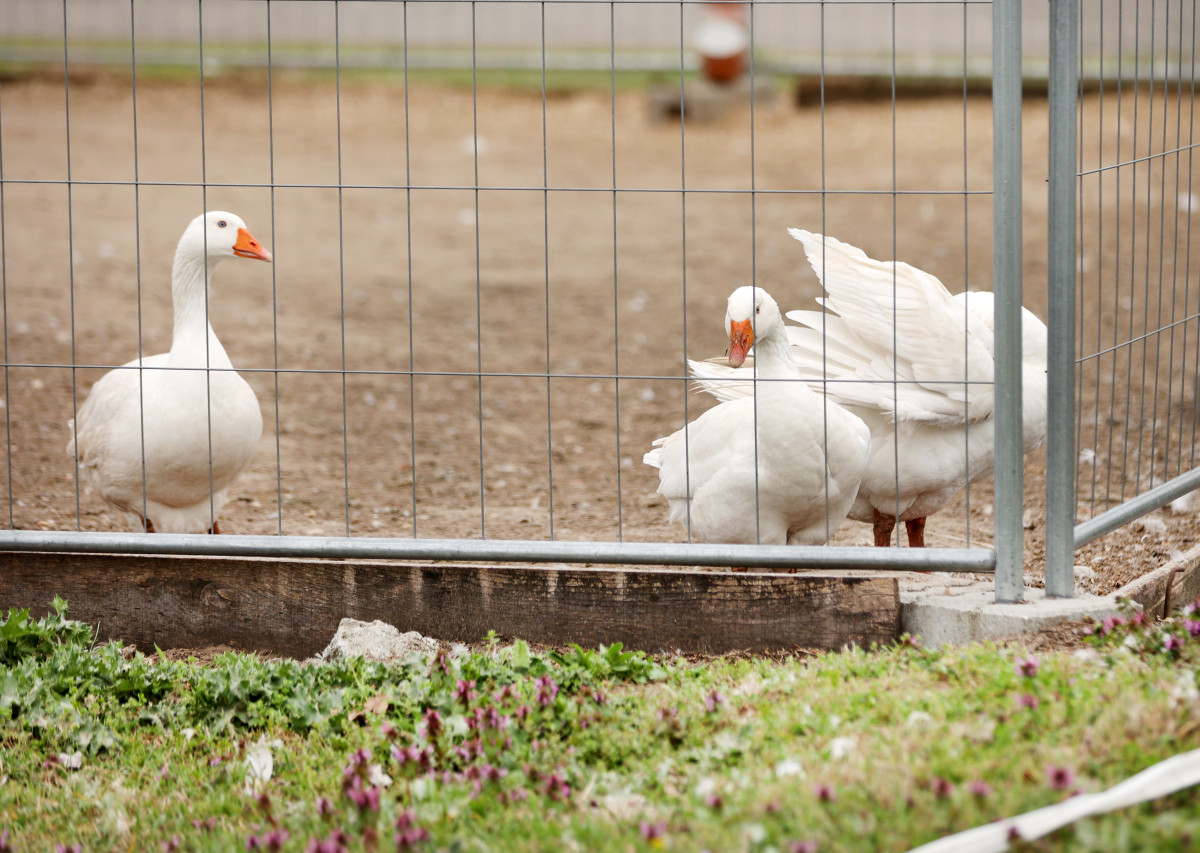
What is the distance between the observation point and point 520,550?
354 cm

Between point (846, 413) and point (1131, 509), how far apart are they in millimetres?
900

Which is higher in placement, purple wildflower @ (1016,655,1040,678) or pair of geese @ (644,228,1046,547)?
pair of geese @ (644,228,1046,547)

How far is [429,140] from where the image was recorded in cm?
1502

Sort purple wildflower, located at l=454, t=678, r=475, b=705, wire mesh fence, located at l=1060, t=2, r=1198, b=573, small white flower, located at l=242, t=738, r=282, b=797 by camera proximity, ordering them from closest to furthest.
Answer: small white flower, located at l=242, t=738, r=282, b=797 → purple wildflower, located at l=454, t=678, r=475, b=705 → wire mesh fence, located at l=1060, t=2, r=1198, b=573

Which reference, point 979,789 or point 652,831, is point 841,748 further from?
point 652,831

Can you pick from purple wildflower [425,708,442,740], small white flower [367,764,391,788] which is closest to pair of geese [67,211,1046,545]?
purple wildflower [425,708,442,740]

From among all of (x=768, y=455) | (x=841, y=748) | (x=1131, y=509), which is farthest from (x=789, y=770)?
(x=1131, y=509)

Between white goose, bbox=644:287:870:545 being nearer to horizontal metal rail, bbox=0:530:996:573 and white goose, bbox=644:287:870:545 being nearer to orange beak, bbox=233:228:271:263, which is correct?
horizontal metal rail, bbox=0:530:996:573

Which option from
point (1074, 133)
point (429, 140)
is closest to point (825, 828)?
point (1074, 133)

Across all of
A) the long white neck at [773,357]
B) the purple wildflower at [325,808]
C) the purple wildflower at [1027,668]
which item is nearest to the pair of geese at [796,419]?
the long white neck at [773,357]

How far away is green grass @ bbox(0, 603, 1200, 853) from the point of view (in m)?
2.33

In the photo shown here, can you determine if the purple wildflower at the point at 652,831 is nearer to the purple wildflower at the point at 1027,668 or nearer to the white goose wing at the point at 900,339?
the purple wildflower at the point at 1027,668

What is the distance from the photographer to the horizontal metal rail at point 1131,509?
3416 millimetres

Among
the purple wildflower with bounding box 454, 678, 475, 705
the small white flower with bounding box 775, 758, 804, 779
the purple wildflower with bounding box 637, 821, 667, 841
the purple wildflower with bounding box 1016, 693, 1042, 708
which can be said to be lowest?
the purple wildflower with bounding box 637, 821, 667, 841
